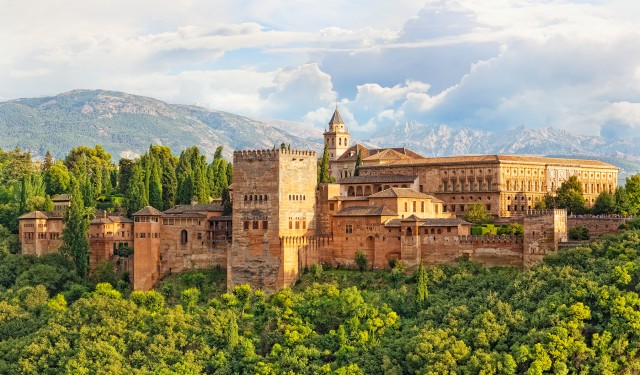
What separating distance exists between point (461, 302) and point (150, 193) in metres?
30.2

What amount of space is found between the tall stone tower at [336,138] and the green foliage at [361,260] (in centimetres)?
3840

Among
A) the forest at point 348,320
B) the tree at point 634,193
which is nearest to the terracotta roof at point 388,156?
the forest at point 348,320

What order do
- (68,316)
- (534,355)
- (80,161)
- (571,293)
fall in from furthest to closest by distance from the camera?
(80,161), (68,316), (571,293), (534,355)

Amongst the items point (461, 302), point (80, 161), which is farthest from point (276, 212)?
point (80, 161)

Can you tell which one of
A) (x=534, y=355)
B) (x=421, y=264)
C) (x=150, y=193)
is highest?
(x=150, y=193)

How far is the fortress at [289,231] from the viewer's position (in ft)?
193

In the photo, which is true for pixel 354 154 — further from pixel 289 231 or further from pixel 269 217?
pixel 269 217

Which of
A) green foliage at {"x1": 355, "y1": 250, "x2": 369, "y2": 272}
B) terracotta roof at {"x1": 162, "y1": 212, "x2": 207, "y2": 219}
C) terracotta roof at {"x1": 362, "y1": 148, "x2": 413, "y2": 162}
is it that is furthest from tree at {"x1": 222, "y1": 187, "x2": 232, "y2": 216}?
terracotta roof at {"x1": 362, "y1": 148, "x2": 413, "y2": 162}

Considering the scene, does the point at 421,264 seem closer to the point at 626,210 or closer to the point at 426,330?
the point at 426,330

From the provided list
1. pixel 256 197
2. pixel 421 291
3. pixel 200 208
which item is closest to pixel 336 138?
pixel 200 208

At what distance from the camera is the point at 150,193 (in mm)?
75625

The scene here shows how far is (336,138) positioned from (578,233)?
4480 cm

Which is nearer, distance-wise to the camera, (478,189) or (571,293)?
(571,293)

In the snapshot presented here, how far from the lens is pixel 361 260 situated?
2410 inches
